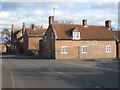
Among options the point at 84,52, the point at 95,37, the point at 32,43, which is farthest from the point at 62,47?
the point at 32,43

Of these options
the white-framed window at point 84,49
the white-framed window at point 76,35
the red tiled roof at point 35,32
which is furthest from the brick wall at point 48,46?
the red tiled roof at point 35,32

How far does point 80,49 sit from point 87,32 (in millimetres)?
4648

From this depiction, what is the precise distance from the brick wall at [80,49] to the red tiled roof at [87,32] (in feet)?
3.41

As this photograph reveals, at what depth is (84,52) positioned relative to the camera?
40.5 metres

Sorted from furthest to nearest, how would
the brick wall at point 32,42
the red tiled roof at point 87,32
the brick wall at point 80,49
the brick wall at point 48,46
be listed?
the brick wall at point 32,42
the brick wall at point 48,46
the red tiled roof at point 87,32
the brick wall at point 80,49

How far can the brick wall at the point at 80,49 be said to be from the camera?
38.9 metres

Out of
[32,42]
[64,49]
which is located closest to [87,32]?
[64,49]

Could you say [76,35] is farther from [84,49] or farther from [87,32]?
[87,32]

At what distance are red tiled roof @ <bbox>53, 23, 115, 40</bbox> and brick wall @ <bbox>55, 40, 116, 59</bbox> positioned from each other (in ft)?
3.41

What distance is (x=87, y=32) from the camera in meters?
42.7

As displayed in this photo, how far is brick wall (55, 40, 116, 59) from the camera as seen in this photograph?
1531 inches

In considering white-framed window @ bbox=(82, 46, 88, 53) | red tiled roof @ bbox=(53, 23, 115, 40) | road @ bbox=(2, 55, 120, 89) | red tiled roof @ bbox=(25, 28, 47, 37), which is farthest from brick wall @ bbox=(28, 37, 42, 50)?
road @ bbox=(2, 55, 120, 89)

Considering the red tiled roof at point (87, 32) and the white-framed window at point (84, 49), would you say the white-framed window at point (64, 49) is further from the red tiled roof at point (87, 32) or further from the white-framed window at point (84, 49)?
the white-framed window at point (84, 49)

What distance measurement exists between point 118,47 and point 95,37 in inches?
228
